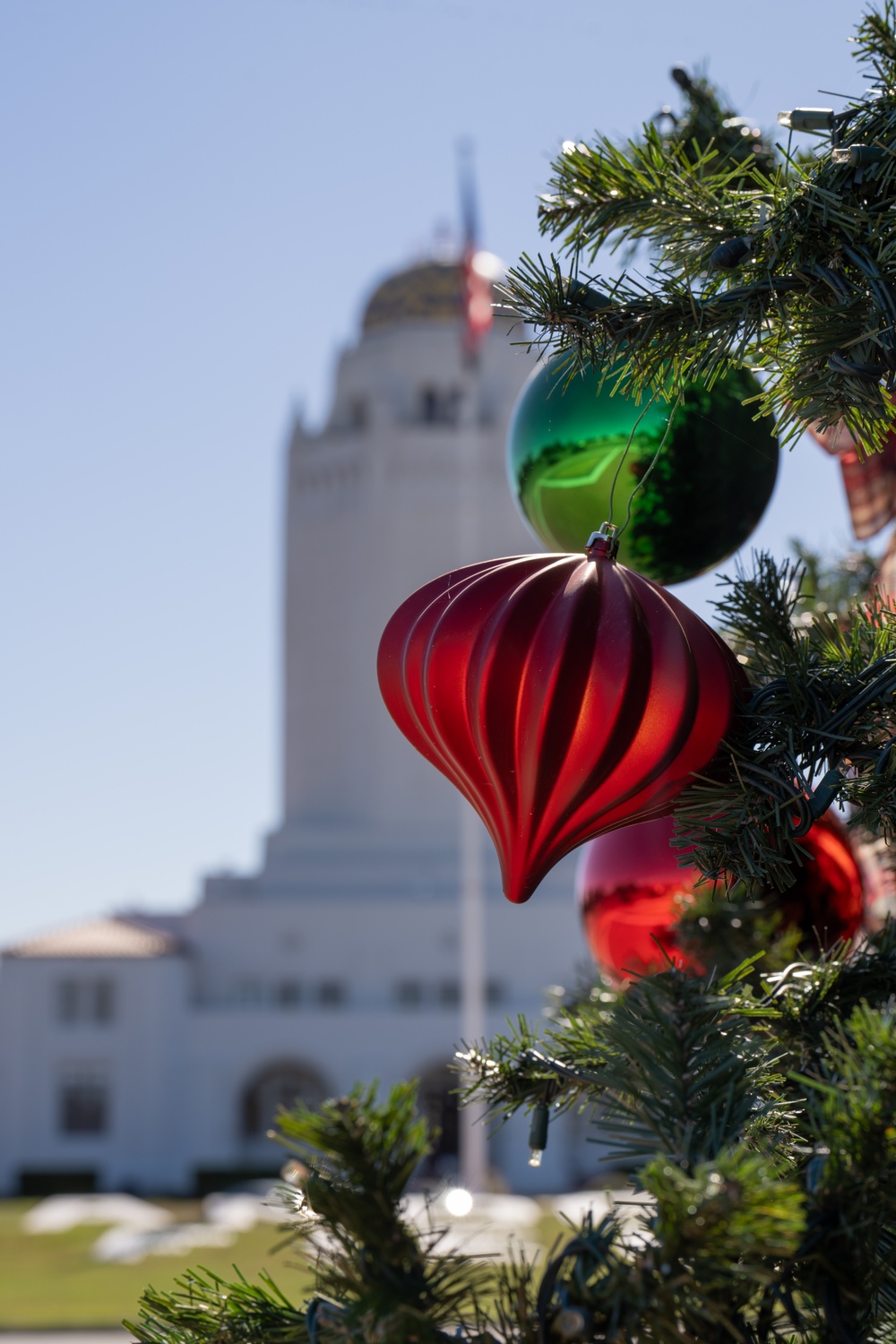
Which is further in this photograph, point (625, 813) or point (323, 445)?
point (323, 445)

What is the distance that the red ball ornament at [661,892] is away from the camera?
244cm

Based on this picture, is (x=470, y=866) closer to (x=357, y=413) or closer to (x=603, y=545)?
(x=357, y=413)

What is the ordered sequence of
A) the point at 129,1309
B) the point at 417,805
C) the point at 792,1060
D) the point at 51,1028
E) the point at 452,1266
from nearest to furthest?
the point at 452,1266 → the point at 792,1060 → the point at 129,1309 → the point at 51,1028 → the point at 417,805

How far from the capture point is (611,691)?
1671 millimetres

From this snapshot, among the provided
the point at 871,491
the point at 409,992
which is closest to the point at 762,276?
the point at 871,491

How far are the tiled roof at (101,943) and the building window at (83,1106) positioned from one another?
102 inches

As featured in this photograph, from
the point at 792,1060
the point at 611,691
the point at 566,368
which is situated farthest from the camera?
the point at 566,368

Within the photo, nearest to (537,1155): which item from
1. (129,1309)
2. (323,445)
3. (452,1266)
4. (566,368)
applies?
(452,1266)

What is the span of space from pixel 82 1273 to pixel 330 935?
1561 cm

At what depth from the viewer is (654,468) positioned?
2344 millimetres

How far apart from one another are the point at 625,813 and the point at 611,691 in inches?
7.5

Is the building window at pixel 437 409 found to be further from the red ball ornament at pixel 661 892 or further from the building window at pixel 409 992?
the red ball ornament at pixel 661 892

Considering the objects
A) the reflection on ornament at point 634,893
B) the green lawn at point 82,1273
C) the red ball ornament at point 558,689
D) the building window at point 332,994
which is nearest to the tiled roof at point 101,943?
the building window at point 332,994

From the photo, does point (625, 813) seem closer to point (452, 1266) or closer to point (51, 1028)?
point (452, 1266)
